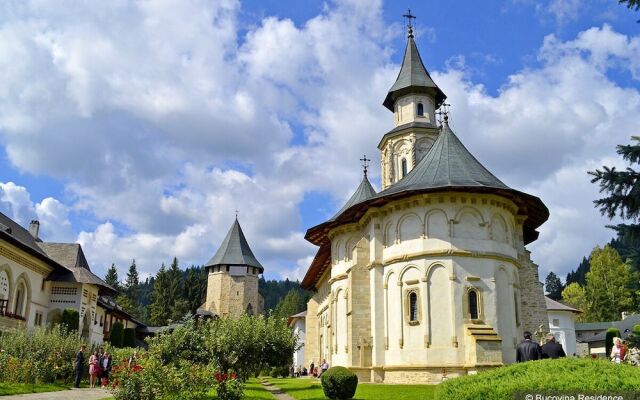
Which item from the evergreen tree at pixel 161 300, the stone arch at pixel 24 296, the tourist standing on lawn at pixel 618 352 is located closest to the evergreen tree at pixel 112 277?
the evergreen tree at pixel 161 300

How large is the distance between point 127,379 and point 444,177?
48.0 ft

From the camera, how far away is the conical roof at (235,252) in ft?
204

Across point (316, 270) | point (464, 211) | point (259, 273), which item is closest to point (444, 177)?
point (464, 211)

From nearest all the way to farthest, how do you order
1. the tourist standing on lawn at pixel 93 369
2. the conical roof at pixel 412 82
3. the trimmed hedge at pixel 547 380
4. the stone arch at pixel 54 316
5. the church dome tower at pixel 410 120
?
the trimmed hedge at pixel 547 380 < the tourist standing on lawn at pixel 93 369 < the stone arch at pixel 54 316 < the church dome tower at pixel 410 120 < the conical roof at pixel 412 82

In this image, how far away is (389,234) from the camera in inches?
948

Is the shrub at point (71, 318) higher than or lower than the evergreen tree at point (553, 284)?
lower

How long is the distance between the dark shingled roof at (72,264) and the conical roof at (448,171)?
68.1 ft

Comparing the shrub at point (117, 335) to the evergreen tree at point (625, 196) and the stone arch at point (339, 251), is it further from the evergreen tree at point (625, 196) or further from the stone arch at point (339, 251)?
the evergreen tree at point (625, 196)

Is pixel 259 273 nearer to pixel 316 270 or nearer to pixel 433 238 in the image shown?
pixel 316 270

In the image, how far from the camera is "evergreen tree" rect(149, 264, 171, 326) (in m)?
73.0

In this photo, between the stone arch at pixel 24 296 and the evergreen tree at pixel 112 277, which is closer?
the stone arch at pixel 24 296

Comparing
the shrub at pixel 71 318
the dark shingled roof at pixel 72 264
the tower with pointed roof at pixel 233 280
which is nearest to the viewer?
the shrub at pixel 71 318

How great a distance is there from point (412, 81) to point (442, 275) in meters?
18.2

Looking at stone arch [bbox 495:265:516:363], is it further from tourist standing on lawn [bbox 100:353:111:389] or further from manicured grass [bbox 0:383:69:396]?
manicured grass [bbox 0:383:69:396]
